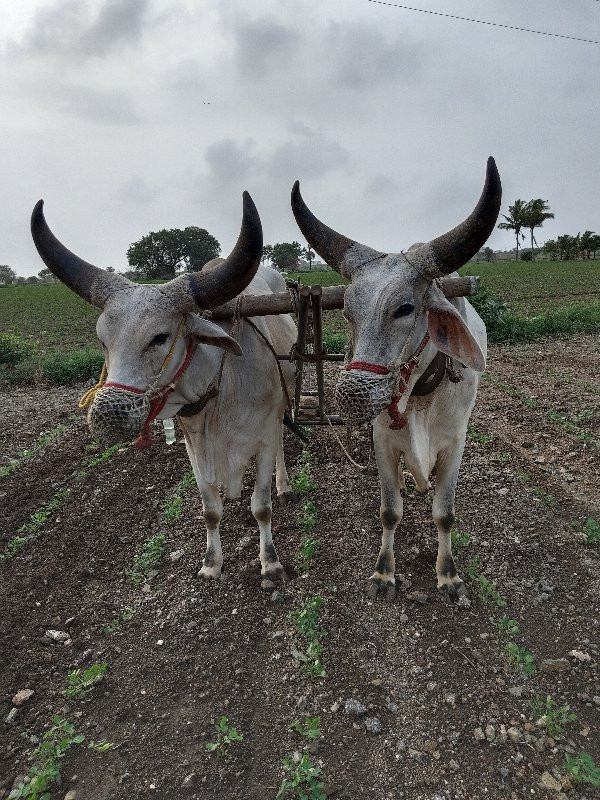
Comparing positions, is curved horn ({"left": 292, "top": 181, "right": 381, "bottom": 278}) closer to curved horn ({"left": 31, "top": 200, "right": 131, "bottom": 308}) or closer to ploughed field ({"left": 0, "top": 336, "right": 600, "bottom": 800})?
curved horn ({"left": 31, "top": 200, "right": 131, "bottom": 308})

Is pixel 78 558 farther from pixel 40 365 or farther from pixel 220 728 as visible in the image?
pixel 40 365

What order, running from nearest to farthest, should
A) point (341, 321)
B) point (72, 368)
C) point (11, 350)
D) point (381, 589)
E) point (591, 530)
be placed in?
point (381, 589) < point (591, 530) < point (72, 368) < point (11, 350) < point (341, 321)

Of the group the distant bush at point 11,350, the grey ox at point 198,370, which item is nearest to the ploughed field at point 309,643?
the grey ox at point 198,370

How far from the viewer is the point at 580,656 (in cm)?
319

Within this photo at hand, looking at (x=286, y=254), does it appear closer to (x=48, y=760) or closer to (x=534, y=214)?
(x=534, y=214)

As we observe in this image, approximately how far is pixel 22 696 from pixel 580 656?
3.17 metres

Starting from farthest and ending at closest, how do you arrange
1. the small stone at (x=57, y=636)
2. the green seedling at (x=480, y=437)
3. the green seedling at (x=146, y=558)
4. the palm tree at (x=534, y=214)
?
the palm tree at (x=534, y=214), the green seedling at (x=480, y=437), the green seedling at (x=146, y=558), the small stone at (x=57, y=636)

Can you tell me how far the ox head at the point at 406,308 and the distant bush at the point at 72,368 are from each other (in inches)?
335

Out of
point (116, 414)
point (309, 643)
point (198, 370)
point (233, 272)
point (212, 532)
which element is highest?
point (233, 272)

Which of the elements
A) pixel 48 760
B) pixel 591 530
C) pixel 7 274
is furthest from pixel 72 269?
pixel 7 274

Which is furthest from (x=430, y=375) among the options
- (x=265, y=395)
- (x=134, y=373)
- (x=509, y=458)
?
(x=509, y=458)

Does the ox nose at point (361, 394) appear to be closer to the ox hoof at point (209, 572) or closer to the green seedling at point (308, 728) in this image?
the green seedling at point (308, 728)

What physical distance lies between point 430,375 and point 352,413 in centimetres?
75

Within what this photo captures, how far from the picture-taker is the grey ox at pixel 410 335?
266 centimetres
